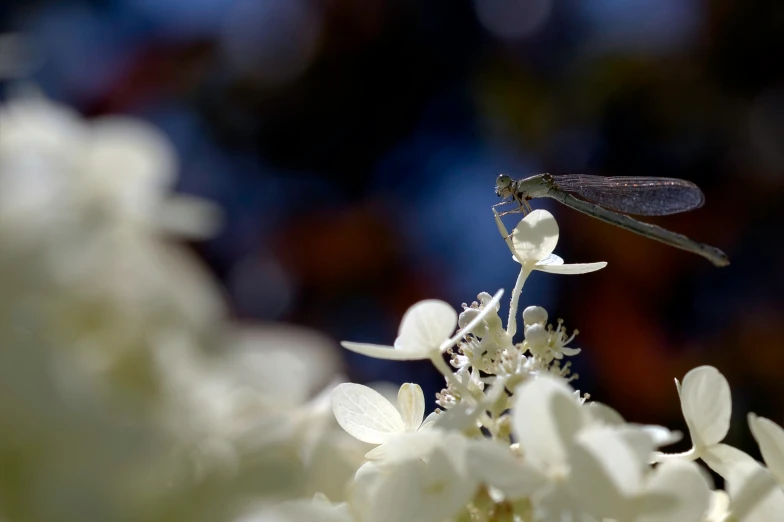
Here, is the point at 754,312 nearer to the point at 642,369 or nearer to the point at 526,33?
the point at 642,369

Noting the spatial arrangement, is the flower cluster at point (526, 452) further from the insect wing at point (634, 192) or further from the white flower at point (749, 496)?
the insect wing at point (634, 192)

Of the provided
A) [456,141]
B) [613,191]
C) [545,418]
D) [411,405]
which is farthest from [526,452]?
[456,141]

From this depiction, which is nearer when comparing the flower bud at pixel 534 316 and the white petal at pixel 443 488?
the white petal at pixel 443 488

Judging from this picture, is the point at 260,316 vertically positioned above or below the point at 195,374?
above

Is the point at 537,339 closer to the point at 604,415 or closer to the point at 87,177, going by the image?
the point at 604,415

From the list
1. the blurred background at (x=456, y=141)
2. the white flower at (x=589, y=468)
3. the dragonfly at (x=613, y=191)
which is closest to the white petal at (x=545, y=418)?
the white flower at (x=589, y=468)

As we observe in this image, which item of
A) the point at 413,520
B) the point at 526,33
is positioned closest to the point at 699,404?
the point at 413,520

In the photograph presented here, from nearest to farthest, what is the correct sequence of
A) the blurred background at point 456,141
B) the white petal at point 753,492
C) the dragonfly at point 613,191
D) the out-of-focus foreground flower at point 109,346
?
the out-of-focus foreground flower at point 109,346, the white petal at point 753,492, the dragonfly at point 613,191, the blurred background at point 456,141
